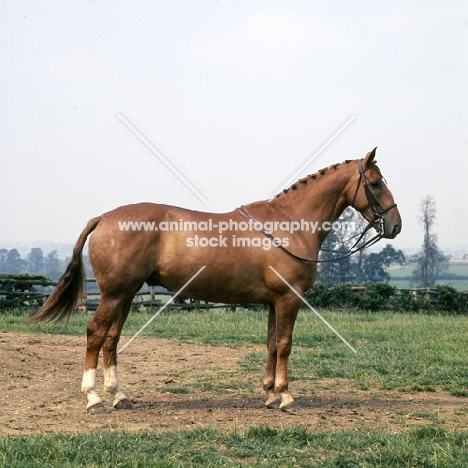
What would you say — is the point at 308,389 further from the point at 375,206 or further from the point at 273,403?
the point at 375,206

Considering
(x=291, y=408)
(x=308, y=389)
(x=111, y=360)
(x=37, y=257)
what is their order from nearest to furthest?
(x=291, y=408) < (x=111, y=360) < (x=308, y=389) < (x=37, y=257)

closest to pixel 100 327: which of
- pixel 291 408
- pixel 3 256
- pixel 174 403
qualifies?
pixel 174 403

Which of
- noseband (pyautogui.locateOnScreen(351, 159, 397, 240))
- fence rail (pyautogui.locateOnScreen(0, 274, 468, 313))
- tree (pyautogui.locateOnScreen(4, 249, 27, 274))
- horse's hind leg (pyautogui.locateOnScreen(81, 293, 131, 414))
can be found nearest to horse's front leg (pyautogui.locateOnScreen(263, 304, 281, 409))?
noseband (pyautogui.locateOnScreen(351, 159, 397, 240))

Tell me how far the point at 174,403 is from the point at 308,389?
190 centimetres

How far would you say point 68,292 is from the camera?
25.3 feet

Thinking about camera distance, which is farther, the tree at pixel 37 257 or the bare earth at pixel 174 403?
the tree at pixel 37 257

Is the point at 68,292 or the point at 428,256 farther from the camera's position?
the point at 428,256

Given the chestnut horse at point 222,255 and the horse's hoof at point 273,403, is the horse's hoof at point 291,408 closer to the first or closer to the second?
the chestnut horse at point 222,255

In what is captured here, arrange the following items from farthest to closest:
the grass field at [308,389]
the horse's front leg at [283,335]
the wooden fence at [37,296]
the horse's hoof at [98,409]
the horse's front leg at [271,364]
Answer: the wooden fence at [37,296]
the horse's front leg at [271,364]
the horse's front leg at [283,335]
the horse's hoof at [98,409]
the grass field at [308,389]

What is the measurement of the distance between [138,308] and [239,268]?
43.5 ft

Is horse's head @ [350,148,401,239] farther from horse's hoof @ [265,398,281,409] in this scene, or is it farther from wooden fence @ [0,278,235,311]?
wooden fence @ [0,278,235,311]

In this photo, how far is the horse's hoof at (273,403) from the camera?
7398 millimetres

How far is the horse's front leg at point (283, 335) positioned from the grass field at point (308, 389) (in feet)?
3.39

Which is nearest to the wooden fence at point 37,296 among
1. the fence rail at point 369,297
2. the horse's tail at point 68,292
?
the fence rail at point 369,297
